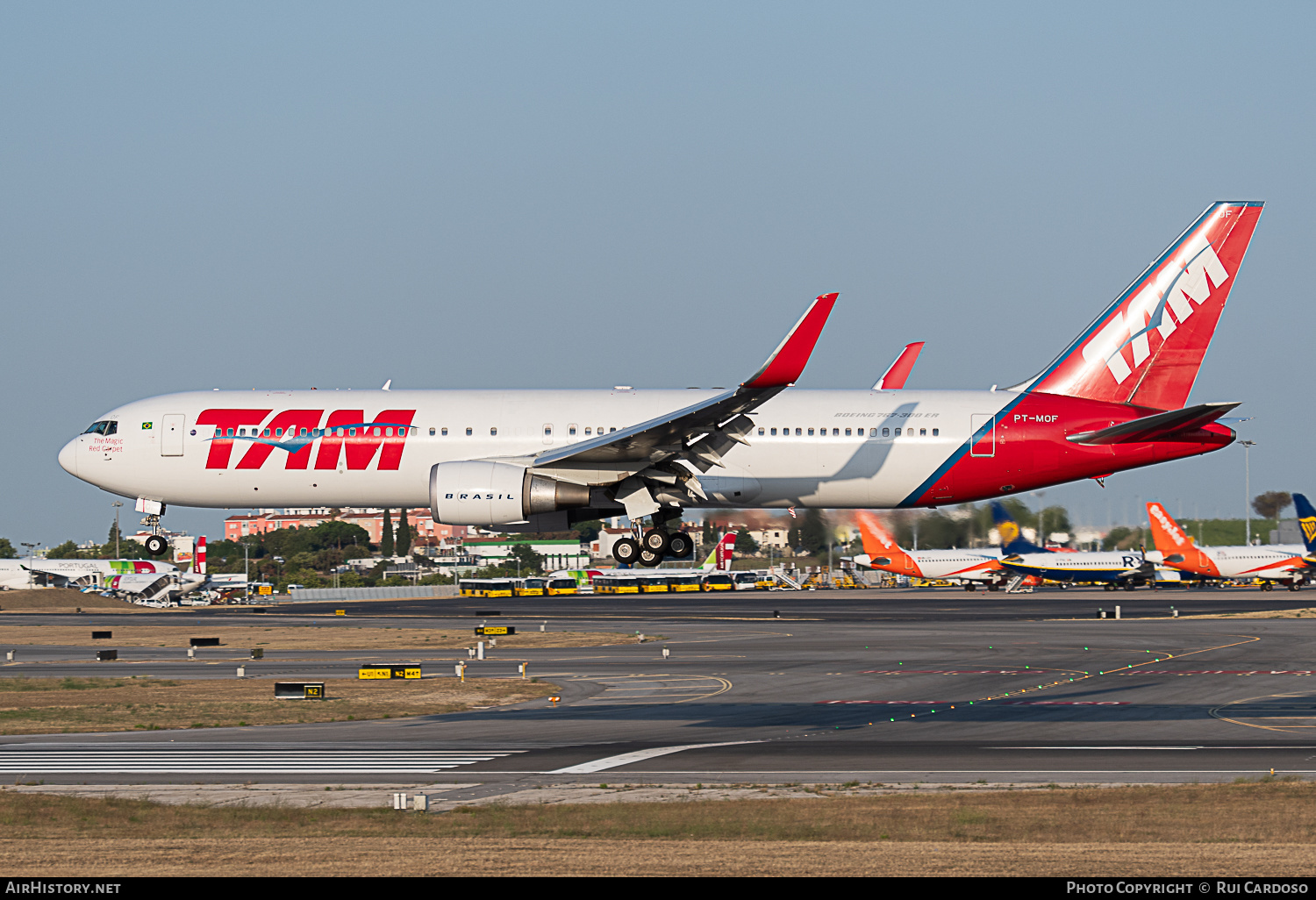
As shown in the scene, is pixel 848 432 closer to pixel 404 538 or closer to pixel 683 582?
pixel 404 538

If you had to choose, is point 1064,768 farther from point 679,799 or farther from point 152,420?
point 152,420

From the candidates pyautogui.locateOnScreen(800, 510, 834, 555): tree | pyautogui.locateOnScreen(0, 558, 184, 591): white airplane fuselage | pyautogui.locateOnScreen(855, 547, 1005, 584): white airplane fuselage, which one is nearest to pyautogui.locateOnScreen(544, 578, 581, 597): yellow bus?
pyautogui.locateOnScreen(855, 547, 1005, 584): white airplane fuselage

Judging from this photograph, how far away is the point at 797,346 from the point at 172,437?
21.3m

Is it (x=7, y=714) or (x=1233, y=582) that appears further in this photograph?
(x=1233, y=582)

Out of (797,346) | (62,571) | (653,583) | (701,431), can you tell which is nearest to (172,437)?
(701,431)

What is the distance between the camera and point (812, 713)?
2889 cm

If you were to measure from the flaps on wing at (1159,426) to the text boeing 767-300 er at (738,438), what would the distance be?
6 cm

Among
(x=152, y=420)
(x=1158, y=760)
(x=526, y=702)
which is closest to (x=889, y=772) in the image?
(x=1158, y=760)

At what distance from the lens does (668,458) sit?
39.3 metres

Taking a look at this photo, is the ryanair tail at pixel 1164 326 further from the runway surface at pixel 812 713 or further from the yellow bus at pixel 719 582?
the yellow bus at pixel 719 582

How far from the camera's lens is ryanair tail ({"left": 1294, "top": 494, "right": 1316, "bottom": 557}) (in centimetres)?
9819

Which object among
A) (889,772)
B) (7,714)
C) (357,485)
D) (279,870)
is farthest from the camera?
(357,485)

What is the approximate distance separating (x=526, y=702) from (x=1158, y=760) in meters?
14.9

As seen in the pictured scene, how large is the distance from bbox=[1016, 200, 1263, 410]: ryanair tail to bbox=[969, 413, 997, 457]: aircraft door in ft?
7.72
